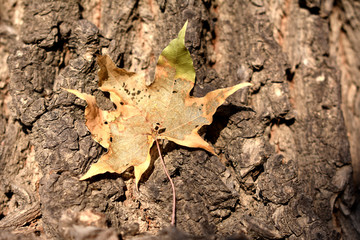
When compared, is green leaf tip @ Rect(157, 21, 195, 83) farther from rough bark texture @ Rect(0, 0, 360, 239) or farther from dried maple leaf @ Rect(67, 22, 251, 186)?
rough bark texture @ Rect(0, 0, 360, 239)

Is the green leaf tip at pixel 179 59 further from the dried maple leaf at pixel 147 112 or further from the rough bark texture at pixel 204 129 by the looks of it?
the rough bark texture at pixel 204 129

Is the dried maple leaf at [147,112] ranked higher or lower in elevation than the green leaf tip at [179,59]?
lower

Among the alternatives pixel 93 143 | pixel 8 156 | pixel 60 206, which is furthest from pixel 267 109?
pixel 8 156

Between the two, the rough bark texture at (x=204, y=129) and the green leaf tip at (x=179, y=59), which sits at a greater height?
the green leaf tip at (x=179, y=59)

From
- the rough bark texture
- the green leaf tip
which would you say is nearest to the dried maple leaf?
the green leaf tip

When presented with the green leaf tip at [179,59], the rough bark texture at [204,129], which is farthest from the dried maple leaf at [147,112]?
the rough bark texture at [204,129]

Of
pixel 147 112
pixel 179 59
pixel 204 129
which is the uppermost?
pixel 179 59

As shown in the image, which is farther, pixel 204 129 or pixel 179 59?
pixel 204 129
